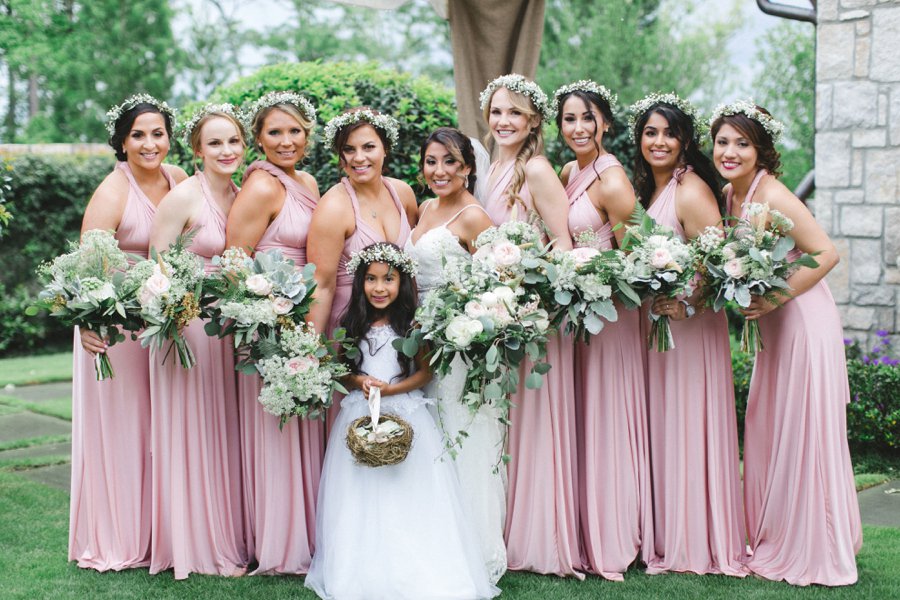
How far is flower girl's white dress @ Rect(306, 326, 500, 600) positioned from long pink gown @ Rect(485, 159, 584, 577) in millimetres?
366

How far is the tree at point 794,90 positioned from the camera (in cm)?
1853

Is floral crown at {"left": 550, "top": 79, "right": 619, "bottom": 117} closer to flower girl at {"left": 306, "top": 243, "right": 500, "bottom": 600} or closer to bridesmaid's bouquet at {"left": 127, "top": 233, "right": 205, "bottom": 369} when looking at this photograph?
flower girl at {"left": 306, "top": 243, "right": 500, "bottom": 600}

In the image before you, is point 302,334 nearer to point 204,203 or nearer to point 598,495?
point 204,203

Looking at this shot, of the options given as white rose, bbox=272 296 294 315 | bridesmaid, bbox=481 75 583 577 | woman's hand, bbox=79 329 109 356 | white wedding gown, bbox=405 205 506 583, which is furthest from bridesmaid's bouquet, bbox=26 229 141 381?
bridesmaid, bbox=481 75 583 577

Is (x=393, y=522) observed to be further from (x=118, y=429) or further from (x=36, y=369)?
(x=36, y=369)

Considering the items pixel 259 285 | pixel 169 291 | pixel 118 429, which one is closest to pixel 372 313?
pixel 259 285

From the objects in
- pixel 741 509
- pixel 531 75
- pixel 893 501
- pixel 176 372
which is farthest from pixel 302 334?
pixel 893 501

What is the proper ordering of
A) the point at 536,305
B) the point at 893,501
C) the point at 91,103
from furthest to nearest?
1. the point at 91,103
2. the point at 893,501
3. the point at 536,305

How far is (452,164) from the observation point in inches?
199

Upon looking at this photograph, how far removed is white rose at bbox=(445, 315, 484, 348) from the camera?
14.4 ft

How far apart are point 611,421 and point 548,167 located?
4.66 ft

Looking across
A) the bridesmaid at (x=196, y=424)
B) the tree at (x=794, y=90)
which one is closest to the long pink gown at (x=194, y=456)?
the bridesmaid at (x=196, y=424)

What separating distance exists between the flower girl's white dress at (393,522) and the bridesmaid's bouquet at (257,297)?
471 mm

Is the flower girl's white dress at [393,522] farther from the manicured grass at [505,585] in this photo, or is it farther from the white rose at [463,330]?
the white rose at [463,330]
